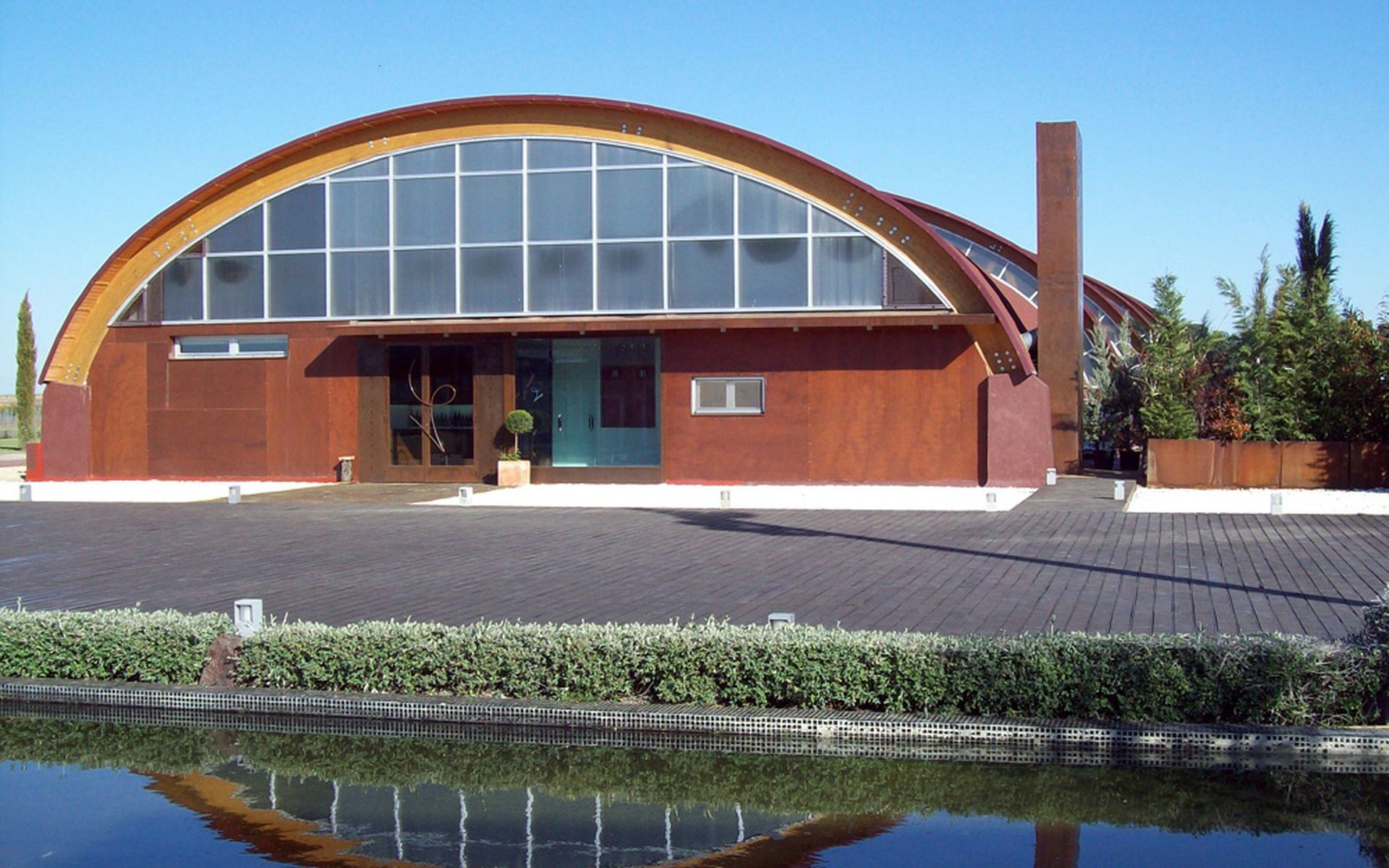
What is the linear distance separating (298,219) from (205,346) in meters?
3.29

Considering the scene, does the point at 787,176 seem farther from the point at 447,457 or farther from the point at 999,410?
the point at 447,457

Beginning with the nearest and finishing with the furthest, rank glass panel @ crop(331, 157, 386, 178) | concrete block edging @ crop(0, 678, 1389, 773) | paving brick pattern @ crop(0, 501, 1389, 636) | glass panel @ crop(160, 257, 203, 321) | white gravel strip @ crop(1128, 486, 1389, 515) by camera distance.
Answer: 1. concrete block edging @ crop(0, 678, 1389, 773)
2. paving brick pattern @ crop(0, 501, 1389, 636)
3. white gravel strip @ crop(1128, 486, 1389, 515)
4. glass panel @ crop(331, 157, 386, 178)
5. glass panel @ crop(160, 257, 203, 321)

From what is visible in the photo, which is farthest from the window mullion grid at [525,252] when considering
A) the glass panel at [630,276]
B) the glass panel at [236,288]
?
the glass panel at [236,288]

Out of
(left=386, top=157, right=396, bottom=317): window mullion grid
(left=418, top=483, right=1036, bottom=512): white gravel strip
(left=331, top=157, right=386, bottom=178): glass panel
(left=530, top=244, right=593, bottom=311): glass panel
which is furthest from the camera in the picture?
(left=331, top=157, right=386, bottom=178): glass panel

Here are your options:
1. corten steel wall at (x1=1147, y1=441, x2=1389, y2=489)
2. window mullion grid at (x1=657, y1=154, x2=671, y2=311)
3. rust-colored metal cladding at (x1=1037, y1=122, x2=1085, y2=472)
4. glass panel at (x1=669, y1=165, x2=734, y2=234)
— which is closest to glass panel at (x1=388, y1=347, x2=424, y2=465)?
window mullion grid at (x1=657, y1=154, x2=671, y2=311)

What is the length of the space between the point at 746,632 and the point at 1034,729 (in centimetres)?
180

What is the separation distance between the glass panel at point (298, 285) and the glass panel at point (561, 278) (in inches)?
171

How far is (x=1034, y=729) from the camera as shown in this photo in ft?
24.2

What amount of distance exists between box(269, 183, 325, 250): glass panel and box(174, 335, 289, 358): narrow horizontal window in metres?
1.86

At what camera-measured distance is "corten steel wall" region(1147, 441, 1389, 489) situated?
2270 centimetres

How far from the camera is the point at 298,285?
27016 millimetres

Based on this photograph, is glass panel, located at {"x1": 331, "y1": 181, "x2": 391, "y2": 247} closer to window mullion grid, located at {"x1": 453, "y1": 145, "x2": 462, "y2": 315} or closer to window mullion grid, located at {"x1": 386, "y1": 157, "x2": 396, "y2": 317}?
window mullion grid, located at {"x1": 386, "y1": 157, "x2": 396, "y2": 317}

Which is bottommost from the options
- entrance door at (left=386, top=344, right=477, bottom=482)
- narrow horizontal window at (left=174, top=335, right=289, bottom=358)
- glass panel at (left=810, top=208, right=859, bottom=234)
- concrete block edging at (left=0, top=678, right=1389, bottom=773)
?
concrete block edging at (left=0, top=678, right=1389, bottom=773)

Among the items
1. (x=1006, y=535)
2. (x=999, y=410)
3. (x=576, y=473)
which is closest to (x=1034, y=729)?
(x=1006, y=535)
